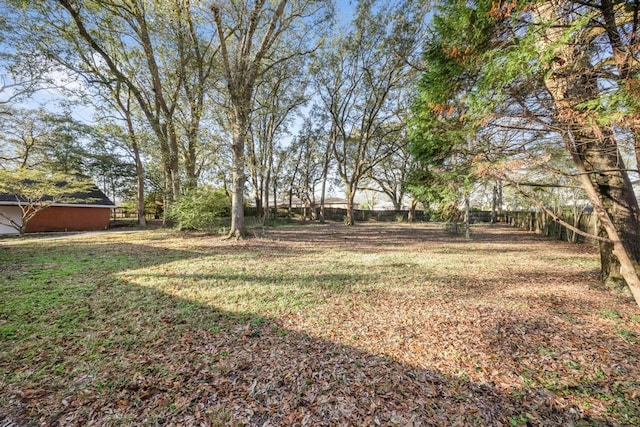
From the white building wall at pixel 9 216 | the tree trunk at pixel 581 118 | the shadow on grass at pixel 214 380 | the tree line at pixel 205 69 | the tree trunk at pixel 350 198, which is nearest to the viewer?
the shadow on grass at pixel 214 380

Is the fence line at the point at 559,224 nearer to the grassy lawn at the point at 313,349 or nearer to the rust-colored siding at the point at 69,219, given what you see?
the grassy lawn at the point at 313,349

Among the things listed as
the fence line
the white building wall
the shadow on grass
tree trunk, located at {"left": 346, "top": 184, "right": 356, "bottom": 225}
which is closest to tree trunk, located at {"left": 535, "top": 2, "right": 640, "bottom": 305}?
the shadow on grass

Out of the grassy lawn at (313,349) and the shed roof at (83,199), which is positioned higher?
the shed roof at (83,199)

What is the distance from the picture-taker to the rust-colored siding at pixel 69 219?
48.3ft

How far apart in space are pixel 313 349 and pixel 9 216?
1983 cm

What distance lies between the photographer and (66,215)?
15797 mm

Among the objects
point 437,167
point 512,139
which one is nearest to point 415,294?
point 437,167

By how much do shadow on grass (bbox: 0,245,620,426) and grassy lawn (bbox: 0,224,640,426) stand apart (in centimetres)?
1

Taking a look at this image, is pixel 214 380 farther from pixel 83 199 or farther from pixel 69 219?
pixel 69 219

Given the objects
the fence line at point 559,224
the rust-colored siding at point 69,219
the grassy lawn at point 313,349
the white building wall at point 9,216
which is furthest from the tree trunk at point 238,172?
the rust-colored siding at point 69,219

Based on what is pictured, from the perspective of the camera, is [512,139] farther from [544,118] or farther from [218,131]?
[218,131]

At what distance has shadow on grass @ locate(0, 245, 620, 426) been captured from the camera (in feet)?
6.49

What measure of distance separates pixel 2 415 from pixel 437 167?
593cm

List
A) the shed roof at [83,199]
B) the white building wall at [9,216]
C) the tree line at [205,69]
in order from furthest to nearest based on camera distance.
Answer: the white building wall at [9,216], the shed roof at [83,199], the tree line at [205,69]
